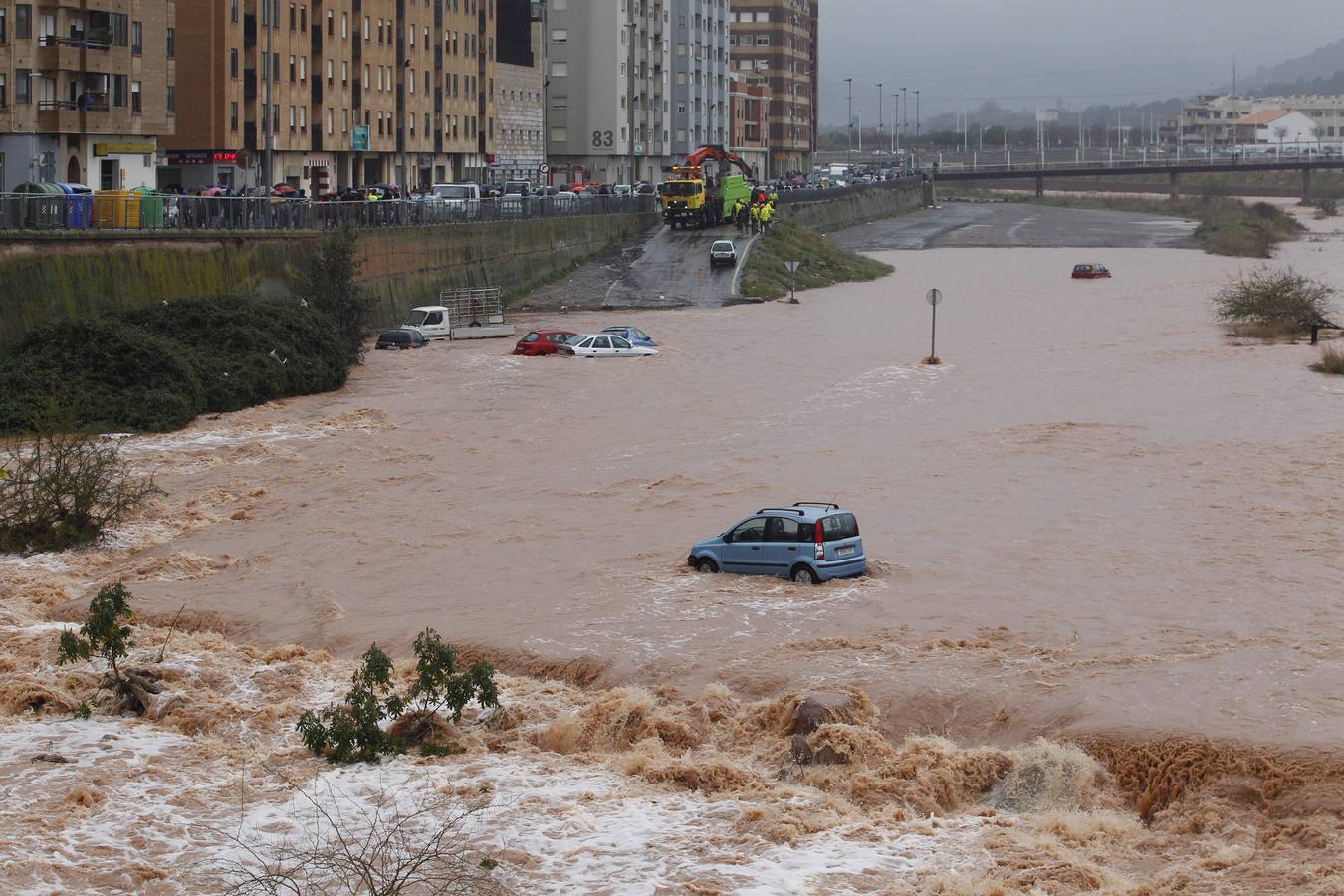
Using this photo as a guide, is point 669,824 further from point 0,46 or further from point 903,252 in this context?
point 903,252

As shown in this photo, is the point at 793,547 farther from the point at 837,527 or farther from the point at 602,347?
the point at 602,347

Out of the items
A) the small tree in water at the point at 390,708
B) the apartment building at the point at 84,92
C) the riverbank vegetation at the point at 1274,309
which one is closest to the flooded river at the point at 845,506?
the small tree in water at the point at 390,708

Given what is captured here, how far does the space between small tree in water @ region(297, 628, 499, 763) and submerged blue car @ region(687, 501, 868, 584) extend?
6061 millimetres

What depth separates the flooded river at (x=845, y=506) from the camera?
21453 mm

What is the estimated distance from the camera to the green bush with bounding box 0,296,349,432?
1535 inches

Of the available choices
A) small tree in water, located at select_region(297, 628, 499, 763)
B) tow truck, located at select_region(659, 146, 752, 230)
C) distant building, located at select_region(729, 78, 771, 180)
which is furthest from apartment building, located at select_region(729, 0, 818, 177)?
small tree in water, located at select_region(297, 628, 499, 763)

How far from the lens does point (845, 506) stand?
31.3 meters

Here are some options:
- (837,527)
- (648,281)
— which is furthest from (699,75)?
(837,527)

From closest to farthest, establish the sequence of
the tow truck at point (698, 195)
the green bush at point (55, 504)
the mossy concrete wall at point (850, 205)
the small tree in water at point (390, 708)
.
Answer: the small tree in water at point (390, 708) < the green bush at point (55, 504) < the tow truck at point (698, 195) < the mossy concrete wall at point (850, 205)

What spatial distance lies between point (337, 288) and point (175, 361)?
11.3 m

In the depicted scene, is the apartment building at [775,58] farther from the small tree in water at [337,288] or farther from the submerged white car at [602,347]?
the small tree in water at [337,288]

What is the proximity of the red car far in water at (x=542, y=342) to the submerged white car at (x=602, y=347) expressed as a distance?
10.5 inches

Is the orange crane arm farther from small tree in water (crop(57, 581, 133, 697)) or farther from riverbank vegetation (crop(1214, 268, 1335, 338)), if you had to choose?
small tree in water (crop(57, 581, 133, 697))

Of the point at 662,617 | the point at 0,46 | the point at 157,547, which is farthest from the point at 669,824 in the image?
Answer: the point at 0,46
